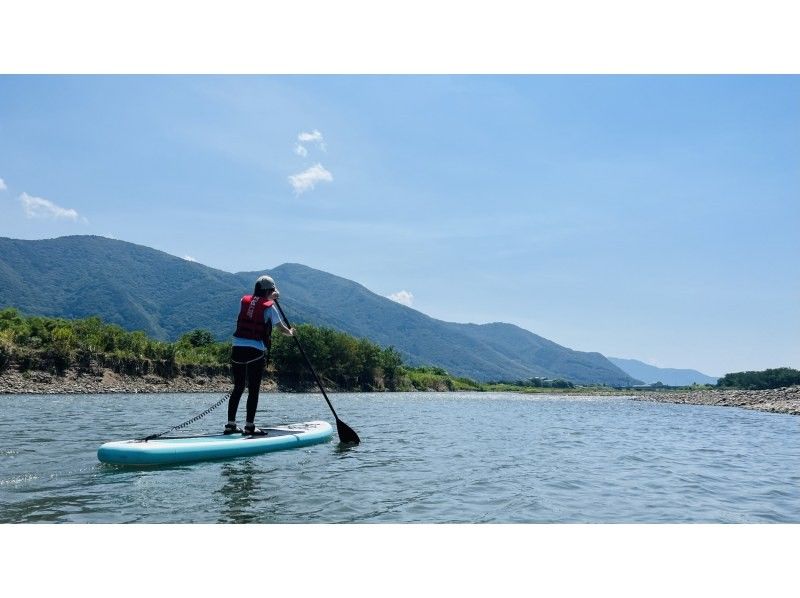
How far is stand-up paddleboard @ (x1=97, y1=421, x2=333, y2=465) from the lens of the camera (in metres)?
10.5

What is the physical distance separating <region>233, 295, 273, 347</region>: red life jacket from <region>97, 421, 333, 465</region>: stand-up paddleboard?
7.34ft

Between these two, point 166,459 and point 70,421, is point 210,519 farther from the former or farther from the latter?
point 70,421

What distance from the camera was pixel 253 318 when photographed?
1268 cm

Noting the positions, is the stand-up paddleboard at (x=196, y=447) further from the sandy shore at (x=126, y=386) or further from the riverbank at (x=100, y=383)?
the riverbank at (x=100, y=383)

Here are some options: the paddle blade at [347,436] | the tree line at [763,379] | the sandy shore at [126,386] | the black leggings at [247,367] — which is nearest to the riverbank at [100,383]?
the sandy shore at [126,386]

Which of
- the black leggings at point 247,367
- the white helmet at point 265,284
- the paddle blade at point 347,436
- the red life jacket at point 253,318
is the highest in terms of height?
the white helmet at point 265,284

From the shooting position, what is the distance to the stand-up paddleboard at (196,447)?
1054 centimetres

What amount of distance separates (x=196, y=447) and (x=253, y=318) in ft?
9.40

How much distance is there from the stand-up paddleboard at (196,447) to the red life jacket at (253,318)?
7.34ft

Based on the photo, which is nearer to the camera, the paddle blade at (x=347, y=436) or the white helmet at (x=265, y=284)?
the white helmet at (x=265, y=284)

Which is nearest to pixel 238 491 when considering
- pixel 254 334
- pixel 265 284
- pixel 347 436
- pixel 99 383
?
pixel 254 334

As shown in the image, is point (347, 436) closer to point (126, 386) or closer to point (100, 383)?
point (100, 383)
